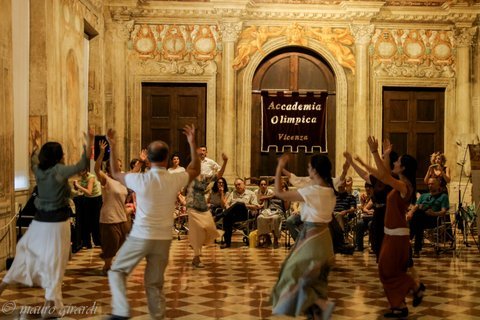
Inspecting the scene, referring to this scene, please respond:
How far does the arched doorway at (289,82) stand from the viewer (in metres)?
16.6

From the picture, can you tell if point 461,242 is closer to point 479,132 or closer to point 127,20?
point 479,132

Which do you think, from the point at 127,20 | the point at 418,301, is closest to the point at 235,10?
the point at 127,20

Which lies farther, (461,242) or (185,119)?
(185,119)

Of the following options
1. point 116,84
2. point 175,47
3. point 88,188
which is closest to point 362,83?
point 175,47

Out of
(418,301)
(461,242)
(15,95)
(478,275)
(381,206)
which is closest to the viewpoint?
(418,301)

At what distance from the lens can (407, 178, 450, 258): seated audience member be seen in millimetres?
11625

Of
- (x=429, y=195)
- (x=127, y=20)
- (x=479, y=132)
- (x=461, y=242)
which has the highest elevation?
(x=127, y=20)

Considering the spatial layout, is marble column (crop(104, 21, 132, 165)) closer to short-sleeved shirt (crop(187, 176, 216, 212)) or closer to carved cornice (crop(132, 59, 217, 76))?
carved cornice (crop(132, 59, 217, 76))

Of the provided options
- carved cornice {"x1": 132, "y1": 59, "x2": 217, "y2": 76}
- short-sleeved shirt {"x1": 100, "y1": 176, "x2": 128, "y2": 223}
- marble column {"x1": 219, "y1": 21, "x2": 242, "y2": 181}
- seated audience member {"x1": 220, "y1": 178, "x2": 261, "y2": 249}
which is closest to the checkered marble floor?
short-sleeved shirt {"x1": 100, "y1": 176, "x2": 128, "y2": 223}

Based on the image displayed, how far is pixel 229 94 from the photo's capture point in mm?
16219

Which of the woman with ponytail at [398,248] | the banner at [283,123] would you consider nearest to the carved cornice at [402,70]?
the banner at [283,123]

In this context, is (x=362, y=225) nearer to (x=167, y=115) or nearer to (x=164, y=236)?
(x=167, y=115)

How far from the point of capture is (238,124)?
53.8 ft

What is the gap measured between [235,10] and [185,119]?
270 cm
